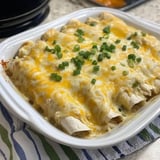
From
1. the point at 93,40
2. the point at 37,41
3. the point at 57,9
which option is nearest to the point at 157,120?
the point at 93,40

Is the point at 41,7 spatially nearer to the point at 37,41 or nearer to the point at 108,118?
the point at 37,41

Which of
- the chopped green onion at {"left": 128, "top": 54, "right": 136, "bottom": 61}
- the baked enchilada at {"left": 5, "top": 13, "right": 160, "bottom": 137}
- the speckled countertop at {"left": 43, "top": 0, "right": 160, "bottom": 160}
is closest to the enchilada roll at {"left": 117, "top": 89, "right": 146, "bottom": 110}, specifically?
the baked enchilada at {"left": 5, "top": 13, "right": 160, "bottom": 137}

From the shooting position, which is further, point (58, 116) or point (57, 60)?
point (57, 60)

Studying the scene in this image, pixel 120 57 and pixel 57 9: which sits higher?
pixel 120 57

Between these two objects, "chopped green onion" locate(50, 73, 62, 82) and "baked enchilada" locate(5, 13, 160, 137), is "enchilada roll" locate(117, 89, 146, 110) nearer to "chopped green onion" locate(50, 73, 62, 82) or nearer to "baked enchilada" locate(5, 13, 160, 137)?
"baked enchilada" locate(5, 13, 160, 137)

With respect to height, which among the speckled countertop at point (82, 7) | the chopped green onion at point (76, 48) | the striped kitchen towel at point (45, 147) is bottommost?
the speckled countertop at point (82, 7)

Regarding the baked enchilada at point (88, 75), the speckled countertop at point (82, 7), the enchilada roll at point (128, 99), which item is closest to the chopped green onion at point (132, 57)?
the baked enchilada at point (88, 75)

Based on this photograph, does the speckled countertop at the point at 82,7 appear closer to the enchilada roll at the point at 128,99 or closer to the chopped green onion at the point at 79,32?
the chopped green onion at the point at 79,32
